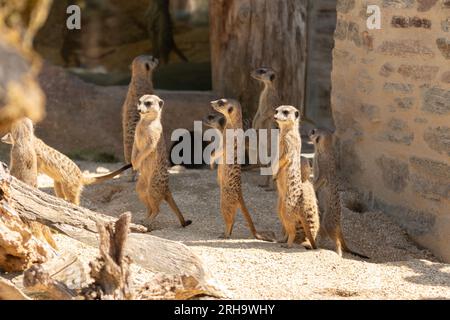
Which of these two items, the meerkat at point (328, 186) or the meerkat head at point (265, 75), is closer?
the meerkat at point (328, 186)

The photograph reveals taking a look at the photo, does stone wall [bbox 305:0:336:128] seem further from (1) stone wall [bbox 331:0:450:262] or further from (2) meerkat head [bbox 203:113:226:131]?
(2) meerkat head [bbox 203:113:226:131]

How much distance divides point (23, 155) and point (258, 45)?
3000mm

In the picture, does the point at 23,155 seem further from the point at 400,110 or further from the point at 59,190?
the point at 400,110

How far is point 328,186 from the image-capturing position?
6.35 m

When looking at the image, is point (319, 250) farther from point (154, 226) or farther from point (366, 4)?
point (366, 4)

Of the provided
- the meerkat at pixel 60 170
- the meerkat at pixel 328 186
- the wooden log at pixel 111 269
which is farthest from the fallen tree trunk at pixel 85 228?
the meerkat at pixel 328 186

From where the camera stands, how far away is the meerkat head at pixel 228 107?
20.6ft

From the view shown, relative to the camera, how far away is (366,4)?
6.88 metres

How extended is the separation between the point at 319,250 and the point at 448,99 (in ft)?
4.12

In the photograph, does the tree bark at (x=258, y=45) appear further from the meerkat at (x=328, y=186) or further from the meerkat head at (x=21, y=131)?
the meerkat head at (x=21, y=131)

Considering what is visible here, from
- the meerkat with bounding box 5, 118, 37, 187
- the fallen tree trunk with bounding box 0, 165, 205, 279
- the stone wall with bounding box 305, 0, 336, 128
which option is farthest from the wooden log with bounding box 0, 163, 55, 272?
the stone wall with bounding box 305, 0, 336, 128

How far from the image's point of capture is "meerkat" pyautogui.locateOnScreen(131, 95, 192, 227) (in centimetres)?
646

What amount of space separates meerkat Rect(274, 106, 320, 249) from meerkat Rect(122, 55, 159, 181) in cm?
178

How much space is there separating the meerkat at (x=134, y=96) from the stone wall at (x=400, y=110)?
1.45 m
